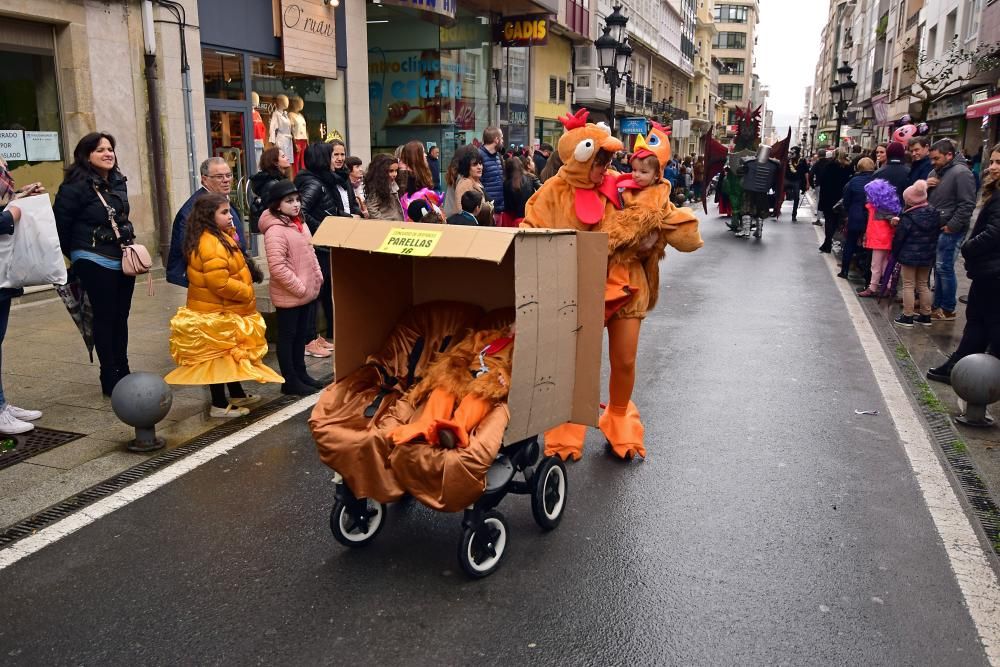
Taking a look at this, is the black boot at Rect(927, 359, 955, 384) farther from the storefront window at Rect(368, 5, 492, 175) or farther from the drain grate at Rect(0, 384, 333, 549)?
the storefront window at Rect(368, 5, 492, 175)

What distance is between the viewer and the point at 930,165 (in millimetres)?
9648

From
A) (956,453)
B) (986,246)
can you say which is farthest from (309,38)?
(956,453)

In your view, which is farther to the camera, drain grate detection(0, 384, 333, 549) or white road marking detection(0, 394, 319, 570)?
drain grate detection(0, 384, 333, 549)

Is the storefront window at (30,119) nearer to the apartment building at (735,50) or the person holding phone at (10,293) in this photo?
the person holding phone at (10,293)

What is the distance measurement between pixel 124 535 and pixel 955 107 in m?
30.8

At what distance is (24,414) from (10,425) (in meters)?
0.23

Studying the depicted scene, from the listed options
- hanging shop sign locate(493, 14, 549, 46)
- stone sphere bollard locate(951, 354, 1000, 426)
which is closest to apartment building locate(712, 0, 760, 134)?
hanging shop sign locate(493, 14, 549, 46)

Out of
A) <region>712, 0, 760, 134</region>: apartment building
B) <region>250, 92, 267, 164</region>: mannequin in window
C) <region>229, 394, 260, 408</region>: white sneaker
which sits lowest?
<region>229, 394, 260, 408</region>: white sneaker

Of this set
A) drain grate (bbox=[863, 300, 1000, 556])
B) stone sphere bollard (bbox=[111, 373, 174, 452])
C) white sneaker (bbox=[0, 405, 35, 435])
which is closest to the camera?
drain grate (bbox=[863, 300, 1000, 556])

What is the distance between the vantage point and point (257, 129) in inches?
527

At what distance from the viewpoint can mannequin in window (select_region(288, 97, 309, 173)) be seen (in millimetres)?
14383

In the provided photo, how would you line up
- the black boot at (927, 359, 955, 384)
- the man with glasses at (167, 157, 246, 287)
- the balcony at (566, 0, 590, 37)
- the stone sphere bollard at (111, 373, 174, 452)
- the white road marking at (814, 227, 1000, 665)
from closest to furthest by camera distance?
the white road marking at (814, 227, 1000, 665)
the stone sphere bollard at (111, 373, 174, 452)
the man with glasses at (167, 157, 246, 287)
the black boot at (927, 359, 955, 384)
the balcony at (566, 0, 590, 37)

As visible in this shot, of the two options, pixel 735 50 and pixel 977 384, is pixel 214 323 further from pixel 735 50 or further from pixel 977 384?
pixel 735 50

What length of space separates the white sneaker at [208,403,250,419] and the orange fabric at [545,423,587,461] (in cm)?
221
